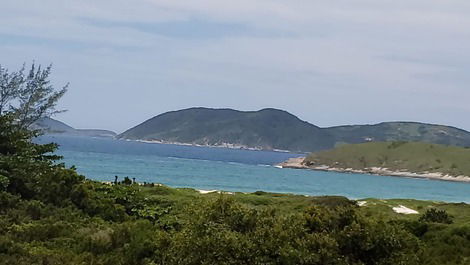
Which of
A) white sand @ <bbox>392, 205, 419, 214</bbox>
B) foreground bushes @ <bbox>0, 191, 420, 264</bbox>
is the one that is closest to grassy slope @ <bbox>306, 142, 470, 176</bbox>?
white sand @ <bbox>392, 205, 419, 214</bbox>

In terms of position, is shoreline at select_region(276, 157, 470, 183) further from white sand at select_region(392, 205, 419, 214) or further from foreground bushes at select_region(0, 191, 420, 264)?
foreground bushes at select_region(0, 191, 420, 264)

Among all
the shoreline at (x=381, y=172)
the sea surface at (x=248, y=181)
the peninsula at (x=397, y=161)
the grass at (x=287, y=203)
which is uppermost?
the peninsula at (x=397, y=161)

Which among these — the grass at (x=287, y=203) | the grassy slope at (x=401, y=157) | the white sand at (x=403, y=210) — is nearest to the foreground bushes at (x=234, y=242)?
the grass at (x=287, y=203)

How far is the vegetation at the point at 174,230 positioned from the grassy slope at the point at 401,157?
126 metres

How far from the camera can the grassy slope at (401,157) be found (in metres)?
151

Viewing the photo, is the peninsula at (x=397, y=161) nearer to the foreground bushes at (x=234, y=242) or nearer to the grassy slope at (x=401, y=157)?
the grassy slope at (x=401, y=157)

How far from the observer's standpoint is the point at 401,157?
15975cm

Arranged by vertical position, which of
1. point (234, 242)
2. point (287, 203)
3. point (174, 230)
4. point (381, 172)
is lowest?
point (174, 230)

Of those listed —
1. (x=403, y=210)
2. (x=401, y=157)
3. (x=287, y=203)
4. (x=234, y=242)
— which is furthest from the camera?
(x=401, y=157)

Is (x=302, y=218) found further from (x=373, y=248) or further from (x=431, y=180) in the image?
(x=431, y=180)

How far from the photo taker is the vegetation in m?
16.5

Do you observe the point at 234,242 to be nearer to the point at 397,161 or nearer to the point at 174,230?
the point at 174,230

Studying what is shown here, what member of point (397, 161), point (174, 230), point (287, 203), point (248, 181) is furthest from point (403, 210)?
point (397, 161)

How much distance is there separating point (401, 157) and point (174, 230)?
143 metres
